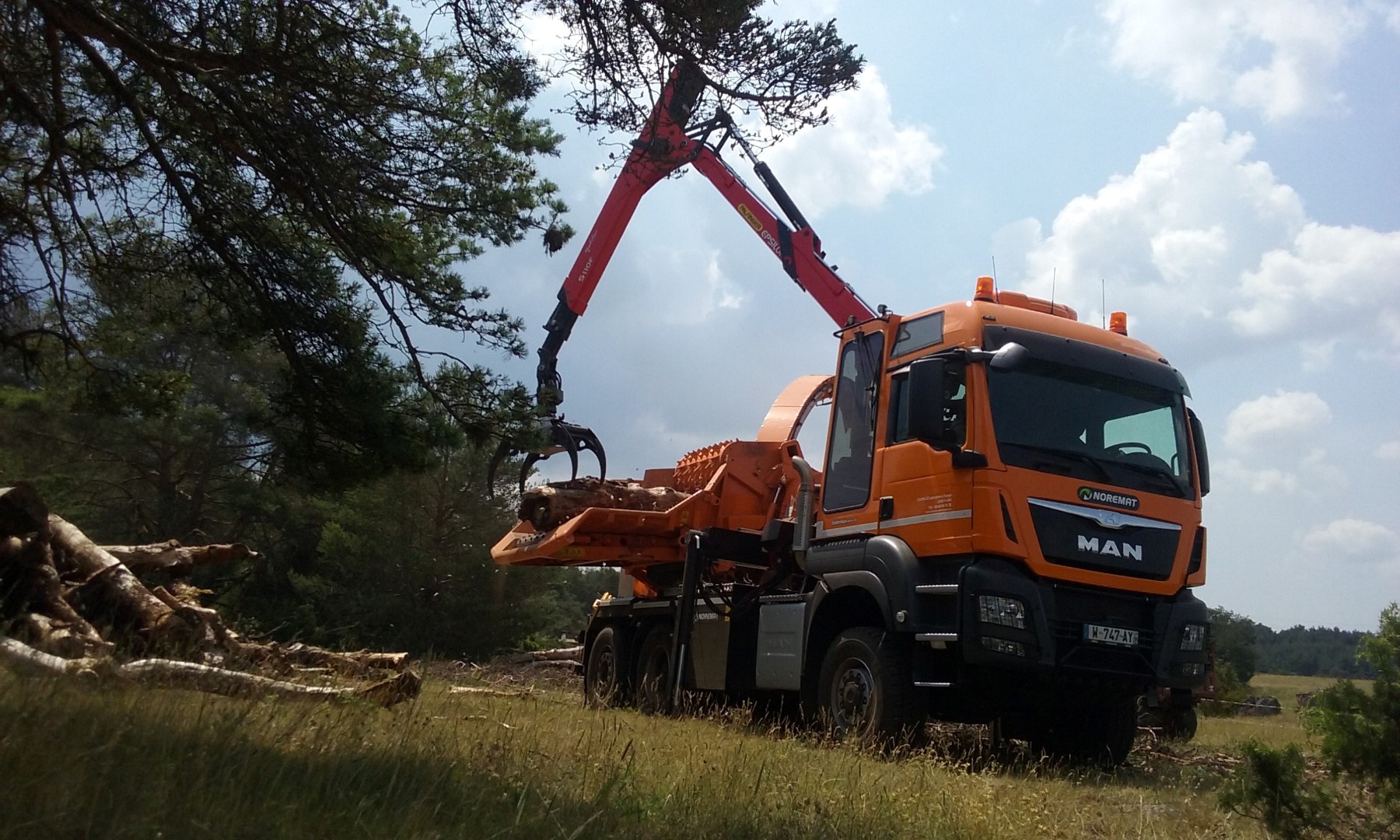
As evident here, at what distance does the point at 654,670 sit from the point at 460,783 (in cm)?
824

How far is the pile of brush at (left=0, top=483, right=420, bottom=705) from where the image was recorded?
640cm

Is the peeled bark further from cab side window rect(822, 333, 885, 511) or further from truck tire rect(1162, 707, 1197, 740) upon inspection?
cab side window rect(822, 333, 885, 511)

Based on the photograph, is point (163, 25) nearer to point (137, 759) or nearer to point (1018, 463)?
point (137, 759)

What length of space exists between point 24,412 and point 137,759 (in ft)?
66.9

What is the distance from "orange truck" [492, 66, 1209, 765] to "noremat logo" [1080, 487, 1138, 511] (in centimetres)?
2

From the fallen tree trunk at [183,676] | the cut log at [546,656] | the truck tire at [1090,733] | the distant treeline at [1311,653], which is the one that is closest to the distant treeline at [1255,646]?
the distant treeline at [1311,653]

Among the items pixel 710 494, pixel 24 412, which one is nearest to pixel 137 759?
pixel 710 494

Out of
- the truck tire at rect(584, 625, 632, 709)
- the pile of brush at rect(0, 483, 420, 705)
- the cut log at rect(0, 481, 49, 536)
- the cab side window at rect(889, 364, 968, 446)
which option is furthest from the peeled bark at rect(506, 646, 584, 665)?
the cab side window at rect(889, 364, 968, 446)

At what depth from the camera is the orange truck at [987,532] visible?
805 centimetres

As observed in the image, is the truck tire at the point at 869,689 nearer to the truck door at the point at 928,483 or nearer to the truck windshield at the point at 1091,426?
the truck door at the point at 928,483

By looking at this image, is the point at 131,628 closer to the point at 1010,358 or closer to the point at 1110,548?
the point at 1010,358

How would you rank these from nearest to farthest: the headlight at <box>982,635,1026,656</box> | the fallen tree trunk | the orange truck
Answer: the fallen tree trunk < the headlight at <box>982,635,1026,656</box> < the orange truck

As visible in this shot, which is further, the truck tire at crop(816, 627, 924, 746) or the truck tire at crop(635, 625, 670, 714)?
the truck tire at crop(635, 625, 670, 714)

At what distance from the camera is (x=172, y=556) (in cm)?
1123
